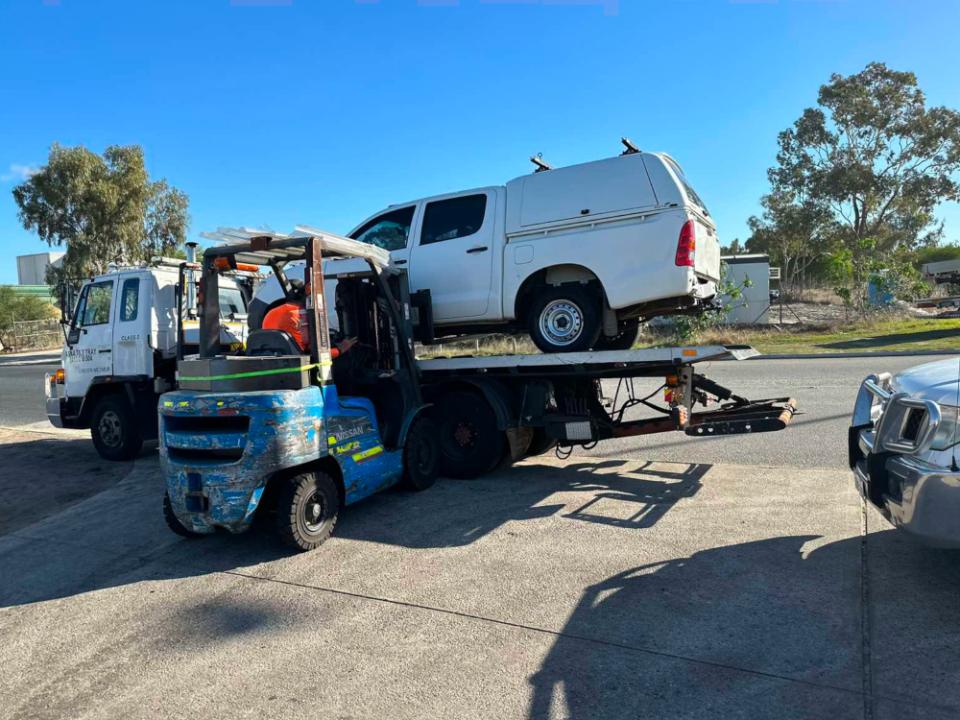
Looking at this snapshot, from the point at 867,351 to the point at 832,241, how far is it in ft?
96.1

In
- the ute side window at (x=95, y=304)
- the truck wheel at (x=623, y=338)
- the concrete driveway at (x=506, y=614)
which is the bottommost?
the concrete driveway at (x=506, y=614)

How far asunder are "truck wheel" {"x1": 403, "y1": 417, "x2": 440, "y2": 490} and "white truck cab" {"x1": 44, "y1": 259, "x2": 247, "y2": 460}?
125 inches

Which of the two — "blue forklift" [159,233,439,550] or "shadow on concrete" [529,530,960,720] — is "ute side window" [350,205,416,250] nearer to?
"blue forklift" [159,233,439,550]

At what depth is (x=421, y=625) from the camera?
3.85 metres

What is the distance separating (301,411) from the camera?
16.3ft

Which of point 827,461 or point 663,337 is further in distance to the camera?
point 663,337

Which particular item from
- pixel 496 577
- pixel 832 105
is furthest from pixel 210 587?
pixel 832 105

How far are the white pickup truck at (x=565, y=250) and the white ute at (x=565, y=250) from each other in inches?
0.4

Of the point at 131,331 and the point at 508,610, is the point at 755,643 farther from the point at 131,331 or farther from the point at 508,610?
the point at 131,331

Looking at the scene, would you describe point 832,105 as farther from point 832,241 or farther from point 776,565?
point 776,565

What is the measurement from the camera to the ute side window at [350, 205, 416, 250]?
757 cm

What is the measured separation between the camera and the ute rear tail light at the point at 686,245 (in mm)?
6152

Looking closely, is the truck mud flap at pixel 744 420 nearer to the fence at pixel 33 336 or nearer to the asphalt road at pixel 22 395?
the asphalt road at pixel 22 395

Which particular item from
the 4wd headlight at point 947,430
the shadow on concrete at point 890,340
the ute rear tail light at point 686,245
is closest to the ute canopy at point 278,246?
the ute rear tail light at point 686,245
